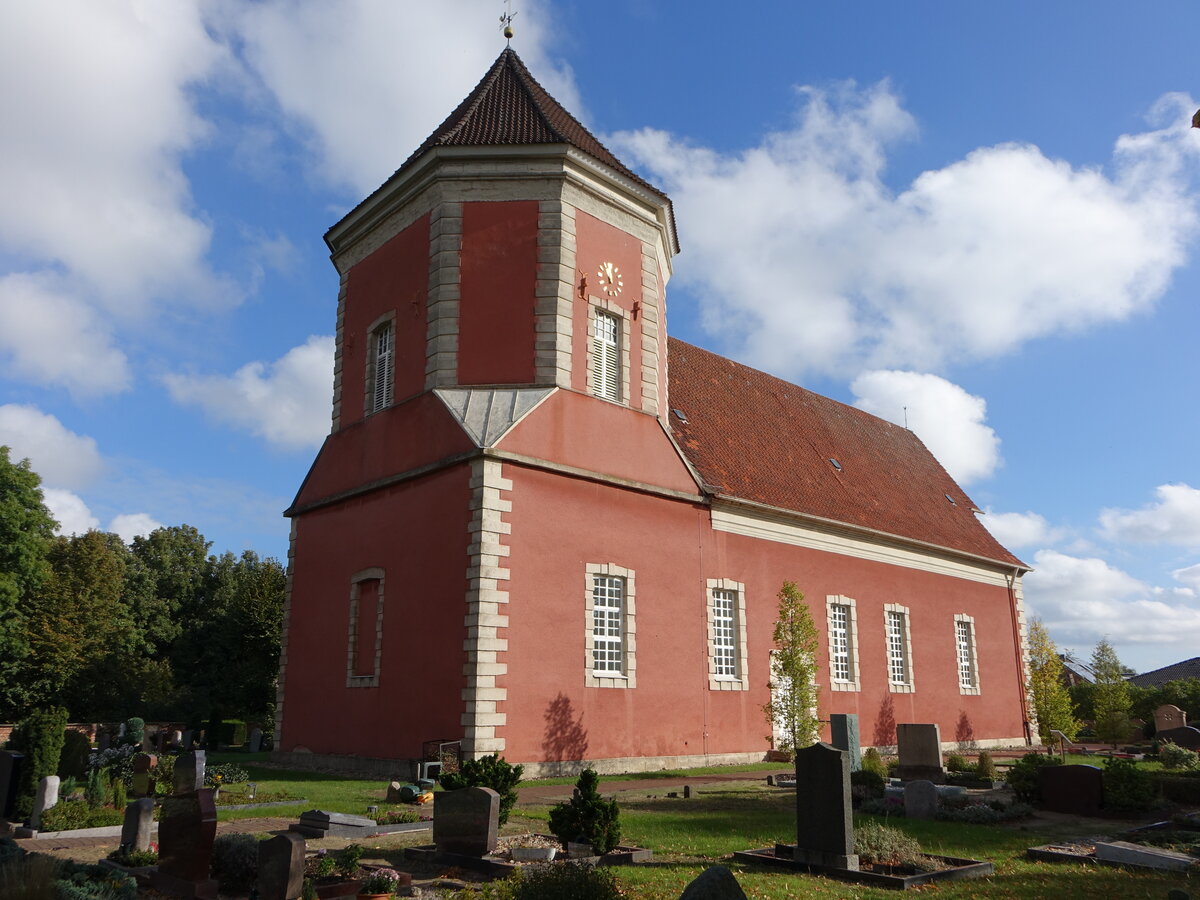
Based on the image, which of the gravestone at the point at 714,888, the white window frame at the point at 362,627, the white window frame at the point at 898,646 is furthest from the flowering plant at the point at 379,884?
the white window frame at the point at 898,646

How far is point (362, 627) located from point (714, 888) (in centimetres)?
1529

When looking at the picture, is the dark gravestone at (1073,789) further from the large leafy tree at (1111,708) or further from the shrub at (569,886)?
the large leafy tree at (1111,708)

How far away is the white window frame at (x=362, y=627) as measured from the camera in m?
18.5

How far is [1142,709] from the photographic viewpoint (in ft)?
129

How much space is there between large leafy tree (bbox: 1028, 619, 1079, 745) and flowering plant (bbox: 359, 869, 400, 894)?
2368cm

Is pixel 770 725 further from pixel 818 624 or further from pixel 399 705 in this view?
pixel 399 705

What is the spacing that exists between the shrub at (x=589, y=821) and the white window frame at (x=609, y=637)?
8.04 meters

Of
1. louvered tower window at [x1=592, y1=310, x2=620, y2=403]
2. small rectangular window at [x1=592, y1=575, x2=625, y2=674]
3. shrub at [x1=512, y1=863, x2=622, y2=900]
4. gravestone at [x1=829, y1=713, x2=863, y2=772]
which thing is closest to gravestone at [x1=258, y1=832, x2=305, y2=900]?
shrub at [x1=512, y1=863, x2=622, y2=900]

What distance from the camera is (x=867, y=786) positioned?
14742 millimetres

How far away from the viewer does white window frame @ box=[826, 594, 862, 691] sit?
2405 centimetres

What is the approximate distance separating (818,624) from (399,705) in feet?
37.8

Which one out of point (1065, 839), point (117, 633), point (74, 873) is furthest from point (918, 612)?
point (117, 633)

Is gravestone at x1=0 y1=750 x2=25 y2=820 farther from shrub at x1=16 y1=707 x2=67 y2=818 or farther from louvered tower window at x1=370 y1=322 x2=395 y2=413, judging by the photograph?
louvered tower window at x1=370 y1=322 x2=395 y2=413

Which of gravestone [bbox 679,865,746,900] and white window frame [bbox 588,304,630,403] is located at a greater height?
white window frame [bbox 588,304,630,403]
